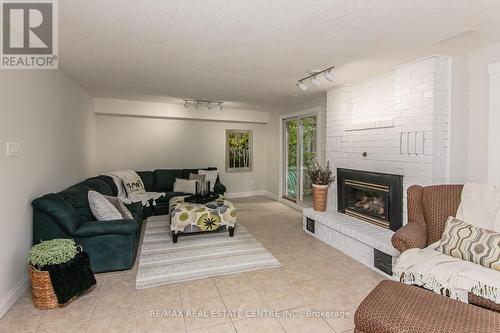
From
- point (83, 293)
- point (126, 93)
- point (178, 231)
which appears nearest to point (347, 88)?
point (178, 231)

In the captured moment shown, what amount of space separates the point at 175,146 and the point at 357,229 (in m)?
4.56

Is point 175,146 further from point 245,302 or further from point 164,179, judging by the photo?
point 245,302

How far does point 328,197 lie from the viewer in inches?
171

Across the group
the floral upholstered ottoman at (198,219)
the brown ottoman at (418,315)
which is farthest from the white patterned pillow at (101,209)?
the brown ottoman at (418,315)

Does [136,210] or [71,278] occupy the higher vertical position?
[136,210]

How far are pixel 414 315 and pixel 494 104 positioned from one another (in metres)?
2.46

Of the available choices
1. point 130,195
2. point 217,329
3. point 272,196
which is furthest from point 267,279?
point 272,196

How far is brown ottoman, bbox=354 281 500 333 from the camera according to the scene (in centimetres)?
131

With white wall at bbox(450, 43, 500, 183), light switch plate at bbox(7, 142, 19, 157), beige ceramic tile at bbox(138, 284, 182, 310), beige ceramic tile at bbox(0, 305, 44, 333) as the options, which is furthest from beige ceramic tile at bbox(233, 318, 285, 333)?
white wall at bbox(450, 43, 500, 183)

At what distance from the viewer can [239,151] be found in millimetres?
7070

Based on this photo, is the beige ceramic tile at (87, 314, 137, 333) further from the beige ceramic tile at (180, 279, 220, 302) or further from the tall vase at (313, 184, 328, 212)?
the tall vase at (313, 184, 328, 212)

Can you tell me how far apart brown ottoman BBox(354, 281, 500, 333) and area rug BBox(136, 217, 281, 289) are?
154cm

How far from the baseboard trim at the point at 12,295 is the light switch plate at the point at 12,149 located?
1153 mm

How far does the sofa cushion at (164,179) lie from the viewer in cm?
557
